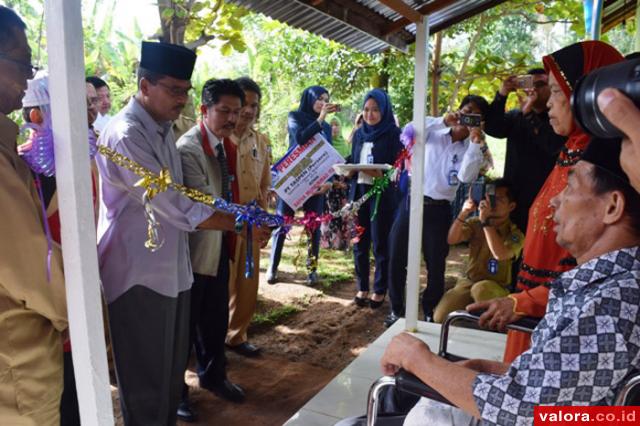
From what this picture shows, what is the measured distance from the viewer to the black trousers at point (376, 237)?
4.44m

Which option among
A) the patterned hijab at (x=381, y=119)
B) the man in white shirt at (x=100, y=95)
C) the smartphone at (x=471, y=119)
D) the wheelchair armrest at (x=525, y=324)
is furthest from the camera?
the patterned hijab at (x=381, y=119)

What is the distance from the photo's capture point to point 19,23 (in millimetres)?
1450

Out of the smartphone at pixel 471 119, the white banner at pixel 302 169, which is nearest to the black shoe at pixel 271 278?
the white banner at pixel 302 169

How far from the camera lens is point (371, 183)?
14.1 feet

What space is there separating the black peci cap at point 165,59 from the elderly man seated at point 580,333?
1.35 m

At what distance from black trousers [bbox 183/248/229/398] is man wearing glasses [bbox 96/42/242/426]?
0.67 metres

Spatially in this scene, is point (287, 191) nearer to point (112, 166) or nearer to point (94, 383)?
point (112, 166)

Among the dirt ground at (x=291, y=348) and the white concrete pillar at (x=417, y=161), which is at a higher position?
the white concrete pillar at (x=417, y=161)

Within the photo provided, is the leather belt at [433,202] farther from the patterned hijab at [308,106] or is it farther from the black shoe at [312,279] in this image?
the black shoe at [312,279]

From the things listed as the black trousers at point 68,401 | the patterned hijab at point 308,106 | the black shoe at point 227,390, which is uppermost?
the patterned hijab at point 308,106

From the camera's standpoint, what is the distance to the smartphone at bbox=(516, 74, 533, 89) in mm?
2742

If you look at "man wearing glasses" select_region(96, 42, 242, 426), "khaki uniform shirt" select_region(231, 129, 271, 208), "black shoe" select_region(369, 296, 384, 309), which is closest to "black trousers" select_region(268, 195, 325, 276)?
"black shoe" select_region(369, 296, 384, 309)

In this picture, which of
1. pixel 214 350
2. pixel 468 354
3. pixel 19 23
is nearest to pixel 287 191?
pixel 214 350

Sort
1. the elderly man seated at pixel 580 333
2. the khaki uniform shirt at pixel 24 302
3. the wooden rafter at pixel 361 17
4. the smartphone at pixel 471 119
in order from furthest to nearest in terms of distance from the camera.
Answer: the smartphone at pixel 471 119 → the wooden rafter at pixel 361 17 → the khaki uniform shirt at pixel 24 302 → the elderly man seated at pixel 580 333
